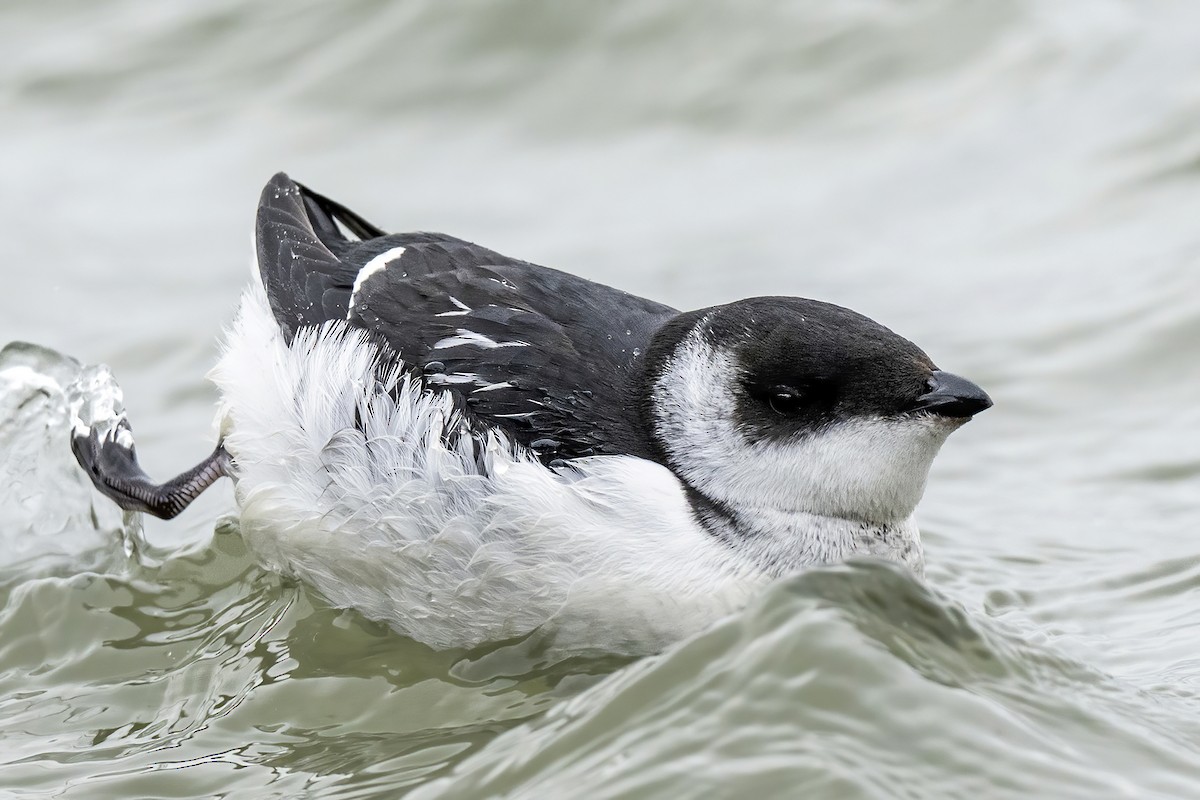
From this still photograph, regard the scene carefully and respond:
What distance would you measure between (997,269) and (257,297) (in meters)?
4.19

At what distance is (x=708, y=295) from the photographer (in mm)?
8164

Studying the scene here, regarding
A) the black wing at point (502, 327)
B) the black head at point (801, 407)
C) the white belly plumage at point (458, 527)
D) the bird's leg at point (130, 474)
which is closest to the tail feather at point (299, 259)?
the black wing at point (502, 327)

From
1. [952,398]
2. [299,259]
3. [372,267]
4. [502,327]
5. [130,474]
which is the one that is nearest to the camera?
[952,398]

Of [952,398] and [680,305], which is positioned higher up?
[680,305]

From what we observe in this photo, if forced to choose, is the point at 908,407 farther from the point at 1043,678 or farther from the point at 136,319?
the point at 136,319

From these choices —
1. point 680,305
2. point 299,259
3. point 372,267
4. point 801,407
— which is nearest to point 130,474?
point 299,259

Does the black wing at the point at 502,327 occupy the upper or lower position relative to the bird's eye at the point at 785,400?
upper

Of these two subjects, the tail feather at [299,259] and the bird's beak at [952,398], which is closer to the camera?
the bird's beak at [952,398]

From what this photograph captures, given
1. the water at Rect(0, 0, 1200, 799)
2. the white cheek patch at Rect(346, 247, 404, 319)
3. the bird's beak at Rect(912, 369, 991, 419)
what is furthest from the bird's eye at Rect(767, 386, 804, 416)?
Result: the white cheek patch at Rect(346, 247, 404, 319)

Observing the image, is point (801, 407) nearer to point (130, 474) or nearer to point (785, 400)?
point (785, 400)

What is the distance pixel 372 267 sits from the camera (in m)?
5.36

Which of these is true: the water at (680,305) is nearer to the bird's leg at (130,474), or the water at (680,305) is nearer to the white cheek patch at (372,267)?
the bird's leg at (130,474)

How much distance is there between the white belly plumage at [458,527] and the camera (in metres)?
4.51

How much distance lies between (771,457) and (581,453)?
0.57 metres
